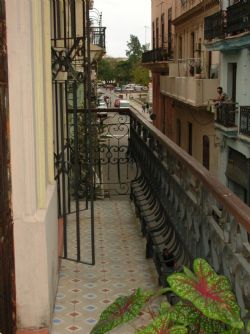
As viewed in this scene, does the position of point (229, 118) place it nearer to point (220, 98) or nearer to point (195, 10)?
point (220, 98)

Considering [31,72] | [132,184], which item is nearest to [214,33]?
[132,184]

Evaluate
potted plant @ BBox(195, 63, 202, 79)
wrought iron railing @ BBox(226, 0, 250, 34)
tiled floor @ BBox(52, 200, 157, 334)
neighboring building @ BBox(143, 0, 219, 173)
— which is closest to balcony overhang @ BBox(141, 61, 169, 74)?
neighboring building @ BBox(143, 0, 219, 173)

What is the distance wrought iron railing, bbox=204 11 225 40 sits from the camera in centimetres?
1803

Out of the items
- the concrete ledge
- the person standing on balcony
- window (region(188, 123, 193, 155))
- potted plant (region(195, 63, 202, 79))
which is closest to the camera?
the concrete ledge

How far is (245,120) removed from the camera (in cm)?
1691

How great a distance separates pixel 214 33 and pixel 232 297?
17019mm

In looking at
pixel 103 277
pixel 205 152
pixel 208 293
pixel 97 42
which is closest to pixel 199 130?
pixel 205 152

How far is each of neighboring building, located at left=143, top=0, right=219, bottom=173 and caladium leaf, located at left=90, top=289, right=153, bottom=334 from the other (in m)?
17.1

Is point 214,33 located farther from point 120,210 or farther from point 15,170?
point 15,170

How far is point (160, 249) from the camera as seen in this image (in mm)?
4707

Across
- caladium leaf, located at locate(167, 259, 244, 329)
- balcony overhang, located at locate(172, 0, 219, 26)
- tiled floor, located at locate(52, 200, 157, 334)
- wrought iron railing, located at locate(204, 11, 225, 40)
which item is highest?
balcony overhang, located at locate(172, 0, 219, 26)

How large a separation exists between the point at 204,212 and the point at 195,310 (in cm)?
97

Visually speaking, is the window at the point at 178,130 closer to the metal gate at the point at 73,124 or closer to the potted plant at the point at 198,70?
the potted plant at the point at 198,70

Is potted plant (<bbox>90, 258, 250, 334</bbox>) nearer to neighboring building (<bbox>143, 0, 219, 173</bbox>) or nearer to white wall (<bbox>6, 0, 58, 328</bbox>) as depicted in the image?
white wall (<bbox>6, 0, 58, 328</bbox>)
